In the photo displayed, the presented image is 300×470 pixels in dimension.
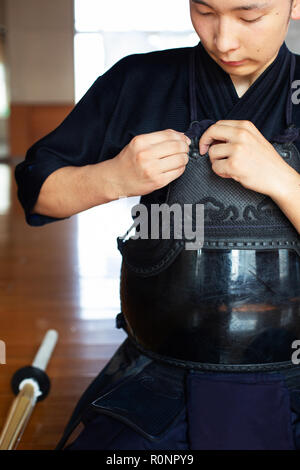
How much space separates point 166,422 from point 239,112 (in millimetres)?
563

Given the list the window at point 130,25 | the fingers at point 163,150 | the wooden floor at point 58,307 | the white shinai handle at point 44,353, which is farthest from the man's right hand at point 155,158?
the window at point 130,25

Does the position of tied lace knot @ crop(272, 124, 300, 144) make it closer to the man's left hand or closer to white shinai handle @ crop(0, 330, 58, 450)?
the man's left hand

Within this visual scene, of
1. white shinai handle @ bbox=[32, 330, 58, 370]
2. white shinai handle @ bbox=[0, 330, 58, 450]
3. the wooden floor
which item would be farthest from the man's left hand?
white shinai handle @ bbox=[32, 330, 58, 370]

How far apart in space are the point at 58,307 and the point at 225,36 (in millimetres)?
2044

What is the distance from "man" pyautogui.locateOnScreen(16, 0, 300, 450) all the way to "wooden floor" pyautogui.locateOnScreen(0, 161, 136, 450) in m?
0.76

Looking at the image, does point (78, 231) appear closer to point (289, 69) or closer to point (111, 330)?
point (111, 330)

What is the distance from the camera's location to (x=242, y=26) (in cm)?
90

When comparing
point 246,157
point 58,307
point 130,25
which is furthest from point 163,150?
point 130,25

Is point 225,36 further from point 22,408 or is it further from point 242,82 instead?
point 22,408

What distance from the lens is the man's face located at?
2.89 ft

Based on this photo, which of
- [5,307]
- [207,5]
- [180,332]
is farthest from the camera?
[5,307]
